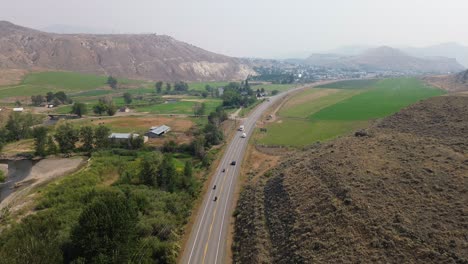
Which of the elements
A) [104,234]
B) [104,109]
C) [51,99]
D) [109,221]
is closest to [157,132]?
[104,109]

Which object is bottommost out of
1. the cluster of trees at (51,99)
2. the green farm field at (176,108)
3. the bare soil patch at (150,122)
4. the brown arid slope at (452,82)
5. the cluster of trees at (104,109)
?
the bare soil patch at (150,122)

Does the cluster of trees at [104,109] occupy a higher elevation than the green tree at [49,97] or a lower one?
lower

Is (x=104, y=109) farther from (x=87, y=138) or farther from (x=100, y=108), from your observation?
(x=87, y=138)

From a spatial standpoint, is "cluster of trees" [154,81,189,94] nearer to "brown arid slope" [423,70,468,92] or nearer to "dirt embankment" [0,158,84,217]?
"dirt embankment" [0,158,84,217]

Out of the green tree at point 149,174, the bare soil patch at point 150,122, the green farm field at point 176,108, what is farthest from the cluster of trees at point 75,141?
the green farm field at point 176,108

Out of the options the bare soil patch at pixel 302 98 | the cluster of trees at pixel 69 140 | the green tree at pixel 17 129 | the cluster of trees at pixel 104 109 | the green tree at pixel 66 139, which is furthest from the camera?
the bare soil patch at pixel 302 98

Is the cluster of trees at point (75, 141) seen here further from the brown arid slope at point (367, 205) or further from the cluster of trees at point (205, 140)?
the brown arid slope at point (367, 205)

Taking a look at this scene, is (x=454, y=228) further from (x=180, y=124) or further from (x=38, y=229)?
(x=180, y=124)

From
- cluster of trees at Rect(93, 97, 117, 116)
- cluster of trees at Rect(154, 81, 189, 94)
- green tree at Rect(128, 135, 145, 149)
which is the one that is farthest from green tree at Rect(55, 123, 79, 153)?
cluster of trees at Rect(154, 81, 189, 94)
